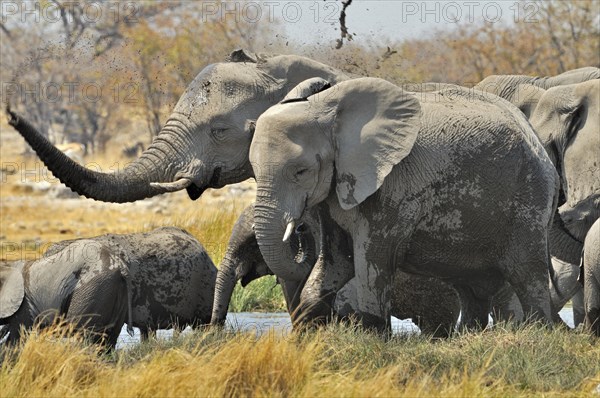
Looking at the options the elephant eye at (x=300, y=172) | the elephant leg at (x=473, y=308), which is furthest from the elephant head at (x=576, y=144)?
the elephant eye at (x=300, y=172)

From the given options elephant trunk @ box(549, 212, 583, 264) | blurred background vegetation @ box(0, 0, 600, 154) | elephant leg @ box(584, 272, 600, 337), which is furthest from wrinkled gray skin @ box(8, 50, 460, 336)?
blurred background vegetation @ box(0, 0, 600, 154)

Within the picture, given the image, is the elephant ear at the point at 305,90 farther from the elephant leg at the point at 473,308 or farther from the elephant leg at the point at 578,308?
the elephant leg at the point at 578,308

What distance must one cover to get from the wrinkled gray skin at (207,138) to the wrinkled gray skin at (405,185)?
825 millimetres

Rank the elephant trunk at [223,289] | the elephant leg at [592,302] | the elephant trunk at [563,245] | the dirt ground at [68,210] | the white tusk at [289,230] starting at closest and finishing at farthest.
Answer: the white tusk at [289,230] → the elephant leg at [592,302] → the elephant trunk at [223,289] → the elephant trunk at [563,245] → the dirt ground at [68,210]

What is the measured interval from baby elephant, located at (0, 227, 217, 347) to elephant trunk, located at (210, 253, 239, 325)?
→ 0.49ft

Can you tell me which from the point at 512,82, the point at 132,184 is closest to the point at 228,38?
the point at 512,82

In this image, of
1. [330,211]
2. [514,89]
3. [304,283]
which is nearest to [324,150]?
[330,211]

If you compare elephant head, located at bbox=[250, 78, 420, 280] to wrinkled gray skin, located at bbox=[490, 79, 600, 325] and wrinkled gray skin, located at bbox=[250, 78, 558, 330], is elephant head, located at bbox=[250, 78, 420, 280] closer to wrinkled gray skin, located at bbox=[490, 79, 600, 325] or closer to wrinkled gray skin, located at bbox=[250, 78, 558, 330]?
wrinkled gray skin, located at bbox=[250, 78, 558, 330]

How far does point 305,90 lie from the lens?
25.7 ft

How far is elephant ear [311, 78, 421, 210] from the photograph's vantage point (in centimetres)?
757

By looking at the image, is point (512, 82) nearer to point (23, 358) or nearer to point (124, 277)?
point (124, 277)

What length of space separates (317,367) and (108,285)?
1831mm

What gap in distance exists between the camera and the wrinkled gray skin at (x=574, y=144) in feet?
31.8

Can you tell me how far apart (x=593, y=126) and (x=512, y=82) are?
109 cm
